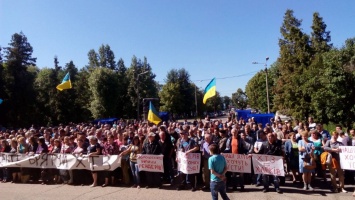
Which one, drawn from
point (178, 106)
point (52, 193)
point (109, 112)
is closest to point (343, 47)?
point (52, 193)

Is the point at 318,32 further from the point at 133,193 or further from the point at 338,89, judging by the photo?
the point at 133,193

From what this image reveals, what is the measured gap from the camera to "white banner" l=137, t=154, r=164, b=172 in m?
9.59

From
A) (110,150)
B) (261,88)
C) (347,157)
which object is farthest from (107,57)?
(347,157)

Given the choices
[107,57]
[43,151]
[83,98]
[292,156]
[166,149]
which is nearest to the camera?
[292,156]

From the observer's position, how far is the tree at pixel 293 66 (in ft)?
97.3

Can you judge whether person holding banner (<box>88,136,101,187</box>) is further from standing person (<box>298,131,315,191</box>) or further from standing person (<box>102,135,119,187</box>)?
standing person (<box>298,131,315,191</box>)

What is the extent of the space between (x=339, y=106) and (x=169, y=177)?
18551 millimetres

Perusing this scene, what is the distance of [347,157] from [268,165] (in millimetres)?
2202

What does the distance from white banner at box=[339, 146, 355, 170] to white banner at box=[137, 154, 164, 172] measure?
5.22m

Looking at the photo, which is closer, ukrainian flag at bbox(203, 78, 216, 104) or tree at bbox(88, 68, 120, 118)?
ukrainian flag at bbox(203, 78, 216, 104)

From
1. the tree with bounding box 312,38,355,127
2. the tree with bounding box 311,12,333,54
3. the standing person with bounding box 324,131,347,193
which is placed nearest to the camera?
the standing person with bounding box 324,131,347,193

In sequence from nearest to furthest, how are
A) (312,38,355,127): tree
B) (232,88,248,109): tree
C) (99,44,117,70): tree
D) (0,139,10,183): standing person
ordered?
(0,139,10,183): standing person < (312,38,355,127): tree < (99,44,117,70): tree < (232,88,248,109): tree

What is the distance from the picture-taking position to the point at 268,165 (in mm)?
8758

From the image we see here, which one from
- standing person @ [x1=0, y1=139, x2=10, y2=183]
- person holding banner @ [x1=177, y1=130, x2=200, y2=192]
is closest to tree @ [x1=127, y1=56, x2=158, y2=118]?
standing person @ [x1=0, y1=139, x2=10, y2=183]
